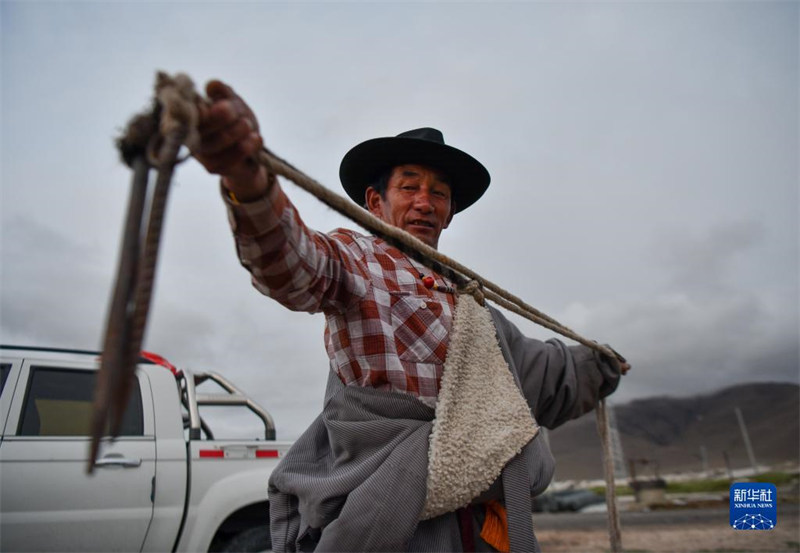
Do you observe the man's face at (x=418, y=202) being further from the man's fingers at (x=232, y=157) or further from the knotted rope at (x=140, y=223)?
the knotted rope at (x=140, y=223)

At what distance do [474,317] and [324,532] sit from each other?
706mm

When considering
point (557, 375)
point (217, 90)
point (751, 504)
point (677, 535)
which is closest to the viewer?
point (217, 90)

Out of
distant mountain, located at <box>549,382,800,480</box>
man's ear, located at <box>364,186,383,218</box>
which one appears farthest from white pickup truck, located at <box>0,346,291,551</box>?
distant mountain, located at <box>549,382,800,480</box>

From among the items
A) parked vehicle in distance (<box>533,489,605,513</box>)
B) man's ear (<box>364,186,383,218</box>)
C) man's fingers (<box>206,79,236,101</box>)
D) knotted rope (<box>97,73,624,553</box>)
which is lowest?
parked vehicle in distance (<box>533,489,605,513</box>)

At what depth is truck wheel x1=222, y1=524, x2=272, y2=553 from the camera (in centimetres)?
312

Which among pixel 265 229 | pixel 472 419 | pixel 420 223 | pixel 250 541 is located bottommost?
pixel 250 541

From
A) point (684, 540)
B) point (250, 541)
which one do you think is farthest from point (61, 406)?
point (684, 540)

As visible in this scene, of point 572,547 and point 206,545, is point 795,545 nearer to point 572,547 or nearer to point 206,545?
point 572,547

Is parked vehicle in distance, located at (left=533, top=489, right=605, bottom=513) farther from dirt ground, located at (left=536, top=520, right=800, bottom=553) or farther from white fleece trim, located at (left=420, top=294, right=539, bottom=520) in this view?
white fleece trim, located at (left=420, top=294, right=539, bottom=520)

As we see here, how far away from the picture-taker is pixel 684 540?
243 inches

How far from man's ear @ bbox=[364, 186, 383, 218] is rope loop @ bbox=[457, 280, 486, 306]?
18.3 inches

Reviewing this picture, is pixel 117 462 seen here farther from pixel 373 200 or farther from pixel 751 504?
pixel 751 504

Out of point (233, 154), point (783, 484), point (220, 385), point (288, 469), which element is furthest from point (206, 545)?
point (783, 484)

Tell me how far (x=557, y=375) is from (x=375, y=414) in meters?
1.03
